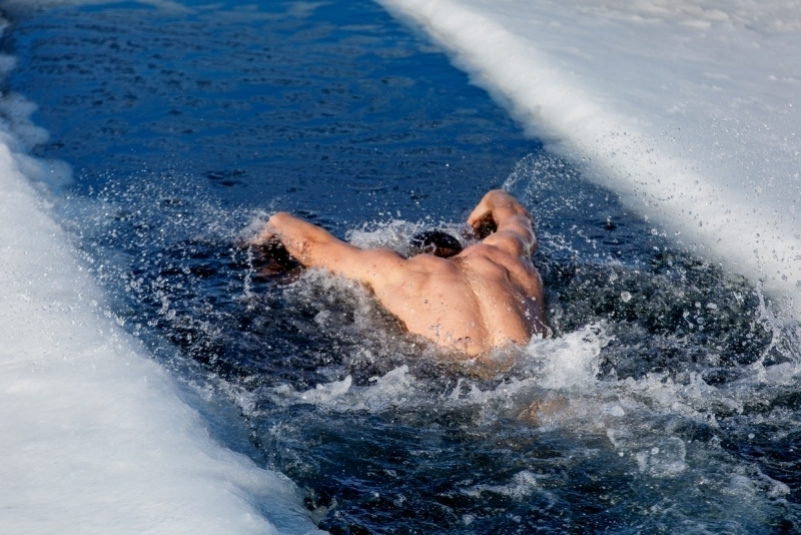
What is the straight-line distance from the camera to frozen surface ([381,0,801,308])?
582 centimetres

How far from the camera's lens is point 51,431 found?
3.44 metres

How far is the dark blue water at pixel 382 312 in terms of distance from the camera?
339cm

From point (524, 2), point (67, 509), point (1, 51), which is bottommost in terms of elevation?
point (67, 509)

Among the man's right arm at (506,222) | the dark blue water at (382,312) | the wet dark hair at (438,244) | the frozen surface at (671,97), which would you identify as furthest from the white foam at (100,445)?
the frozen surface at (671,97)

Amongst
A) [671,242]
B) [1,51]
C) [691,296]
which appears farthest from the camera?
[1,51]

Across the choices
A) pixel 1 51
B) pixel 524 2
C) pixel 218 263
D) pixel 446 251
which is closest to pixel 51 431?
pixel 218 263

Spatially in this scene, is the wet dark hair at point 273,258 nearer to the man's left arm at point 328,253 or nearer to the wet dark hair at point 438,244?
the man's left arm at point 328,253

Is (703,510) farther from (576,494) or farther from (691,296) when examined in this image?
(691,296)

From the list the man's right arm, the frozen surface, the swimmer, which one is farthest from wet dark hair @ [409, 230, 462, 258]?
the frozen surface

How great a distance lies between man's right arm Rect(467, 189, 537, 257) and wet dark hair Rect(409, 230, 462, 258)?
0.18m

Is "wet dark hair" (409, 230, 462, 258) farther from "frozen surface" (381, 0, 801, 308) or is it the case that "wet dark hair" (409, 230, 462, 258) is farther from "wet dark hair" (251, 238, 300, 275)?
"frozen surface" (381, 0, 801, 308)

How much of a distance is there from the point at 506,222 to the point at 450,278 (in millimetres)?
954

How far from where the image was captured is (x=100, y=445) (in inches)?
132

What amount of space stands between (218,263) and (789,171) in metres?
3.65
